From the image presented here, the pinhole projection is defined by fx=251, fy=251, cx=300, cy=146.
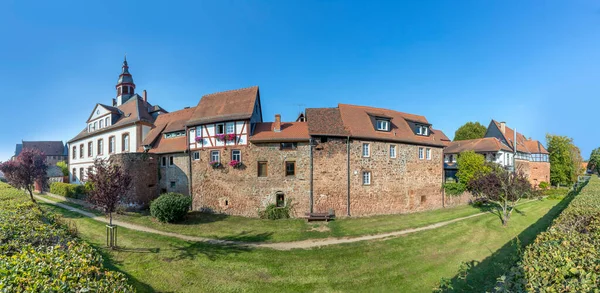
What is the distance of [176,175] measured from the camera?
76.2 ft

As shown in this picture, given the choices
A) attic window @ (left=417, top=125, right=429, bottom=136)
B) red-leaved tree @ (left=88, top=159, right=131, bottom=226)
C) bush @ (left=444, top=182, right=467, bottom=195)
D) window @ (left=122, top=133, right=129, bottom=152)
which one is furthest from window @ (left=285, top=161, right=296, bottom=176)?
window @ (left=122, top=133, right=129, bottom=152)

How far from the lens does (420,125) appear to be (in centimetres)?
2612

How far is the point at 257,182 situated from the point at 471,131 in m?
48.9

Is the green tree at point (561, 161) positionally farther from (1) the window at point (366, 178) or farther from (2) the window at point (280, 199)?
(2) the window at point (280, 199)

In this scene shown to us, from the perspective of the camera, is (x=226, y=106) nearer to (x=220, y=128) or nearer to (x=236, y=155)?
(x=220, y=128)

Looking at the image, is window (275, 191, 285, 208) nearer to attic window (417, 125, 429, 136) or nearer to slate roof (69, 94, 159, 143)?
attic window (417, 125, 429, 136)

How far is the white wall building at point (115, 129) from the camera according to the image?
1102 inches

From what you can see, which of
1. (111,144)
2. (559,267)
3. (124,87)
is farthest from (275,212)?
(124,87)

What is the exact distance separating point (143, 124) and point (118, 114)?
636cm

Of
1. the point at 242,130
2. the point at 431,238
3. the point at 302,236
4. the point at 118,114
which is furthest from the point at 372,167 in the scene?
the point at 118,114

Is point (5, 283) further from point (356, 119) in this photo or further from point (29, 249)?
point (356, 119)

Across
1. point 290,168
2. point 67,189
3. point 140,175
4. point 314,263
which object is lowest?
point 314,263

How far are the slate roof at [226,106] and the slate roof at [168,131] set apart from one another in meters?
2.54

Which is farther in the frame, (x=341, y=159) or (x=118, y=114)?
(x=118, y=114)
